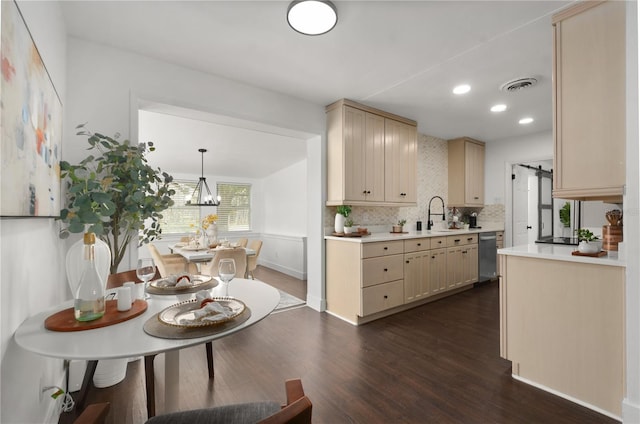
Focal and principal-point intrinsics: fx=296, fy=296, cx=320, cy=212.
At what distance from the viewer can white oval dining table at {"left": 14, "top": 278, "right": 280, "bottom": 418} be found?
0.94m

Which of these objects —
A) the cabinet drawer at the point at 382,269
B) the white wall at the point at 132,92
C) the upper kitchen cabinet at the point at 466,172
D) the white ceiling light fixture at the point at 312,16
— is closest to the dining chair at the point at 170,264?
the white wall at the point at 132,92

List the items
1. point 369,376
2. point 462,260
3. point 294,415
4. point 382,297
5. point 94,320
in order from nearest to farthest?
point 294,415
point 94,320
point 369,376
point 382,297
point 462,260

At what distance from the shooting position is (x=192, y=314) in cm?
123

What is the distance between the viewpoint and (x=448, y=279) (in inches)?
166

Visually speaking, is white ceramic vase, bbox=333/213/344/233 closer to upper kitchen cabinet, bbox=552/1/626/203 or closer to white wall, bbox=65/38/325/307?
white wall, bbox=65/38/325/307

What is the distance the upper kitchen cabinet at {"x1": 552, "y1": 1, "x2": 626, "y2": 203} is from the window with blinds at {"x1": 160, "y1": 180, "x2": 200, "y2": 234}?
631cm

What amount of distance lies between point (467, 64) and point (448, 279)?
111 inches

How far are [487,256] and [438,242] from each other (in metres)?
1.47

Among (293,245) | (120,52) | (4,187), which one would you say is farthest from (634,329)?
(293,245)

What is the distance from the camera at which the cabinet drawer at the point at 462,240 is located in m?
4.29

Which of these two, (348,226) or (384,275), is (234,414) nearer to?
(384,275)

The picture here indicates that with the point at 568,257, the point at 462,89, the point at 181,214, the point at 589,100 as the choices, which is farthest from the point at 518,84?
the point at 181,214

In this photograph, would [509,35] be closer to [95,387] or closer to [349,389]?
[349,389]

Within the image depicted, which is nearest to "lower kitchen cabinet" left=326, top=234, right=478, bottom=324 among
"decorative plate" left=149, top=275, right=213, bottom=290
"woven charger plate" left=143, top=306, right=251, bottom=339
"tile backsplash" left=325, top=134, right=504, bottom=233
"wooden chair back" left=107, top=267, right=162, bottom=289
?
"tile backsplash" left=325, top=134, right=504, bottom=233
